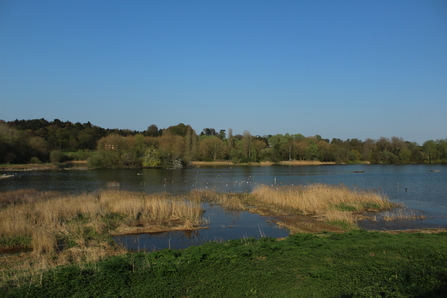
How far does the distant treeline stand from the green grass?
64.1m

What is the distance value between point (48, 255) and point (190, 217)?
7.75m

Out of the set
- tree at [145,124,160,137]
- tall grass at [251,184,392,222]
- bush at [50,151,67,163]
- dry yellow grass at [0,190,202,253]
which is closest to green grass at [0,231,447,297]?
dry yellow grass at [0,190,202,253]

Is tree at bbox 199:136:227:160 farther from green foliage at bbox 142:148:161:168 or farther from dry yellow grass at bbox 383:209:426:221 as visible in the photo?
dry yellow grass at bbox 383:209:426:221

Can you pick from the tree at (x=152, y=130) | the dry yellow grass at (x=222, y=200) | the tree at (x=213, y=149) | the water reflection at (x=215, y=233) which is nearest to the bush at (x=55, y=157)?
the tree at (x=213, y=149)

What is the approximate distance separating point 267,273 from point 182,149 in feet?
248

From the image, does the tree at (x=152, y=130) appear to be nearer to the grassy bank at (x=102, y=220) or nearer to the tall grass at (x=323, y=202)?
the grassy bank at (x=102, y=220)

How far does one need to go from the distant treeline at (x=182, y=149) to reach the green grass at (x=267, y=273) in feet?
210

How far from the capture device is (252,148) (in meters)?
93.1

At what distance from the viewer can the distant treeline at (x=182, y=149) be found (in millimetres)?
70500

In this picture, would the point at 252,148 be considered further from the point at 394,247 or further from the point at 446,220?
the point at 394,247

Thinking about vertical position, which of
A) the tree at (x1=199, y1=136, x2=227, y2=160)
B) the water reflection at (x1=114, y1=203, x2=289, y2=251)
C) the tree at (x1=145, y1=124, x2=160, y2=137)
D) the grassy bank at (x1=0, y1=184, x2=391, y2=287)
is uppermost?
the tree at (x1=145, y1=124, x2=160, y2=137)

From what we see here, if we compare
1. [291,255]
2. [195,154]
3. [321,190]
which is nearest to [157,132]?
[195,154]

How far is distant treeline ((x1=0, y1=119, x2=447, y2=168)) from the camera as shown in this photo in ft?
231

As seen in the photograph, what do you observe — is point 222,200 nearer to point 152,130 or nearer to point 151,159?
point 151,159
